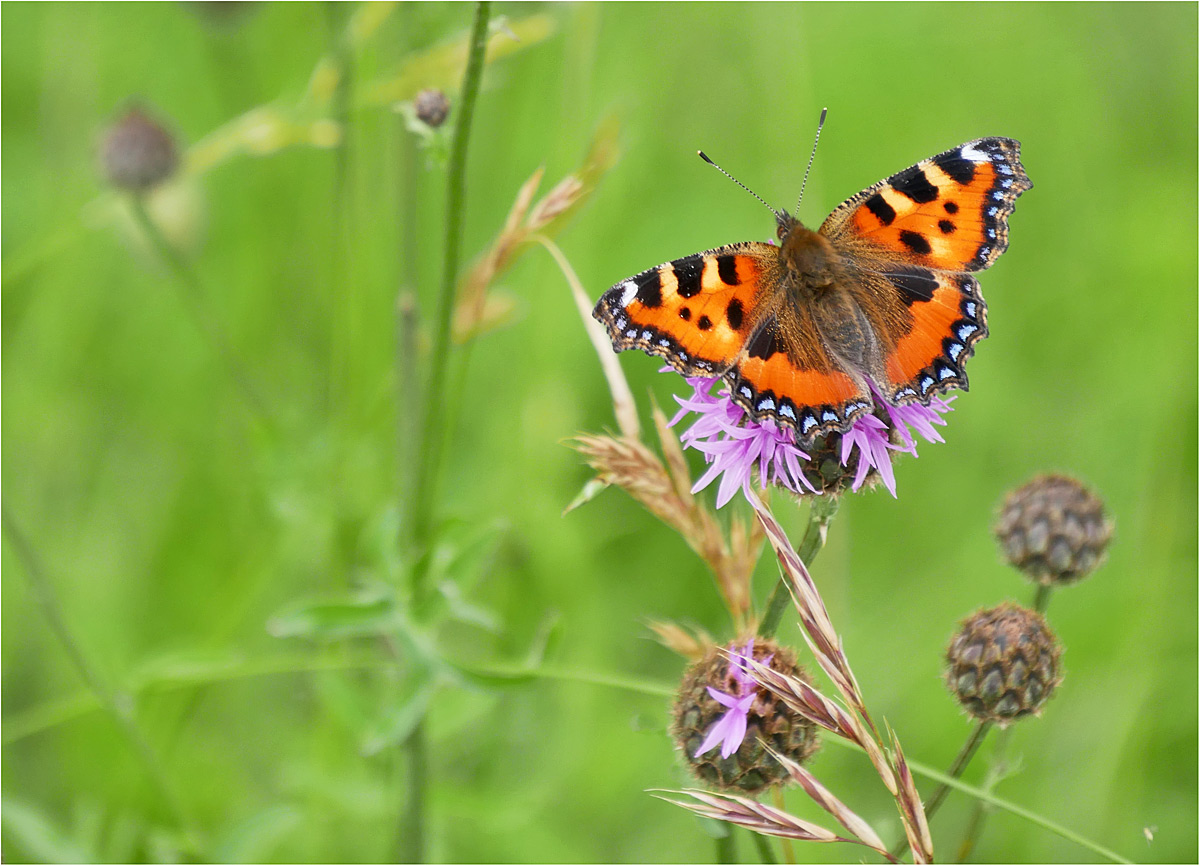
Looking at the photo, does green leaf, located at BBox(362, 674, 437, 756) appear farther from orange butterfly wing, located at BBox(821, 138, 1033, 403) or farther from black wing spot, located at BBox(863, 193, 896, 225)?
black wing spot, located at BBox(863, 193, 896, 225)

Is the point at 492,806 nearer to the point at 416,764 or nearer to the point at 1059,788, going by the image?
the point at 416,764

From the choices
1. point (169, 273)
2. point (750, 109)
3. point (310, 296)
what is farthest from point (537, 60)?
point (169, 273)

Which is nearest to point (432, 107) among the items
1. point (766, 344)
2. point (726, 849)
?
point (766, 344)

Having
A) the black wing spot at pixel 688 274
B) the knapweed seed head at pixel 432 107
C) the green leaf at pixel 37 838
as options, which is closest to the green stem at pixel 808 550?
the black wing spot at pixel 688 274

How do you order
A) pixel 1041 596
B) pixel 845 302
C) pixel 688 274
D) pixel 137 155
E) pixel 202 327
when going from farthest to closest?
pixel 137 155, pixel 202 327, pixel 1041 596, pixel 845 302, pixel 688 274

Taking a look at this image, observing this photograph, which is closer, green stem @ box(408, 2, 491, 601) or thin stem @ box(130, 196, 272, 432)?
green stem @ box(408, 2, 491, 601)

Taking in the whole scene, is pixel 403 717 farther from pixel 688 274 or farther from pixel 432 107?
pixel 432 107

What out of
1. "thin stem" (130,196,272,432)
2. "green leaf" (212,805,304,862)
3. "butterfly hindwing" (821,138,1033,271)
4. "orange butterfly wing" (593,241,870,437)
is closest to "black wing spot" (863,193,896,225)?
"butterfly hindwing" (821,138,1033,271)
